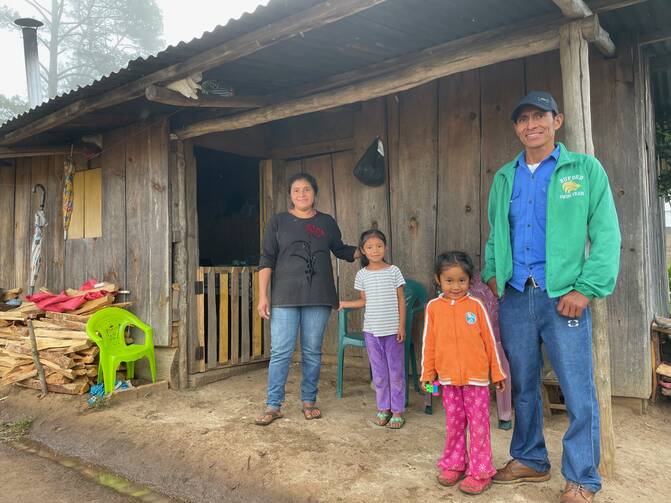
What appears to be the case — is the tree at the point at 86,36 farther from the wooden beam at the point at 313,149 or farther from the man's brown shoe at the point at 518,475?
the man's brown shoe at the point at 518,475

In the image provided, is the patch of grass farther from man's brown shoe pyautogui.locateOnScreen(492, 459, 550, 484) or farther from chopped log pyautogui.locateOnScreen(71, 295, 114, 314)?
man's brown shoe pyautogui.locateOnScreen(492, 459, 550, 484)

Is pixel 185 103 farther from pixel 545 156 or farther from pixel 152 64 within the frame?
pixel 545 156

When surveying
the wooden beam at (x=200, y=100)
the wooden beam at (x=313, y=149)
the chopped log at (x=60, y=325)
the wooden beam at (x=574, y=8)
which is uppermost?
the wooden beam at (x=200, y=100)

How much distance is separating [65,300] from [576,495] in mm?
4805

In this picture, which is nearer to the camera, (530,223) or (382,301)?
(530,223)

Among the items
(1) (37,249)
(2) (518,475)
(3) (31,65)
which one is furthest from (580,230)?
(3) (31,65)

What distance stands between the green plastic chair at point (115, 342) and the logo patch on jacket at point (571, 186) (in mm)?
3812

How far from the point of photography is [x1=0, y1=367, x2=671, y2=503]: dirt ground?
8.89ft

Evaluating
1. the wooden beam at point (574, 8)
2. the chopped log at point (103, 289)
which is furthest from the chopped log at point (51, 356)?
the wooden beam at point (574, 8)

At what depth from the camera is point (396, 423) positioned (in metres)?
3.59

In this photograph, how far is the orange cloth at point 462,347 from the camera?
8.70 ft

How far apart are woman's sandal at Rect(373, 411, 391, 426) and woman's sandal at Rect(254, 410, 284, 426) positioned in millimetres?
727

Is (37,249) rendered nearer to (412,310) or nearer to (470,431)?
(412,310)

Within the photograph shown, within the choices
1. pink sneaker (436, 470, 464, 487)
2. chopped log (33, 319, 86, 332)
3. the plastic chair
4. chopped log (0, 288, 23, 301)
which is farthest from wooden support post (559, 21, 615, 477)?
chopped log (0, 288, 23, 301)
